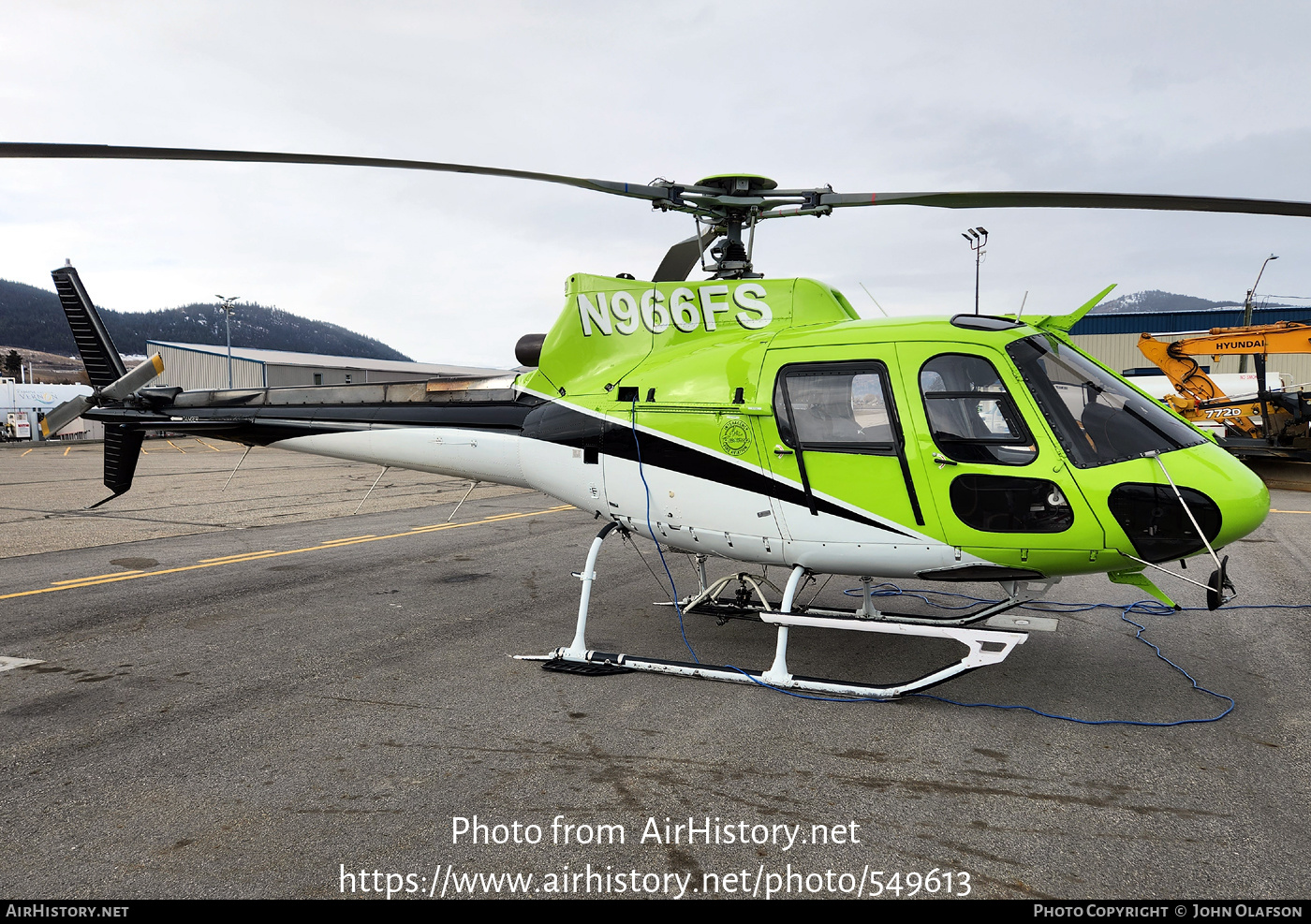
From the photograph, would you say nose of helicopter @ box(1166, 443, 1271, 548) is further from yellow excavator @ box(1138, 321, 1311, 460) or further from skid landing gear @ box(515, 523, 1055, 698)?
yellow excavator @ box(1138, 321, 1311, 460)

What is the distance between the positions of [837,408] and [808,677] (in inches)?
80.0

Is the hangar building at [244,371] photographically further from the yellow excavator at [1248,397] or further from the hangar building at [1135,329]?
the yellow excavator at [1248,397]

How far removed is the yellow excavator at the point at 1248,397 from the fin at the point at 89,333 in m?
21.5

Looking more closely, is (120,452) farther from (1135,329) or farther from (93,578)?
(1135,329)

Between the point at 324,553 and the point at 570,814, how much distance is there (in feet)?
28.2

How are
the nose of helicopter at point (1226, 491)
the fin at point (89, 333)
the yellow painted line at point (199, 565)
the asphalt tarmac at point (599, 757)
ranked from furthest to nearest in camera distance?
1. the fin at point (89, 333)
2. the yellow painted line at point (199, 565)
3. the nose of helicopter at point (1226, 491)
4. the asphalt tarmac at point (599, 757)

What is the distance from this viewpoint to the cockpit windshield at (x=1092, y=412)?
16.8ft

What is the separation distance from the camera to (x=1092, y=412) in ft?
17.3

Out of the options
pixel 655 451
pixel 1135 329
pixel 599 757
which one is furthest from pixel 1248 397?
pixel 1135 329

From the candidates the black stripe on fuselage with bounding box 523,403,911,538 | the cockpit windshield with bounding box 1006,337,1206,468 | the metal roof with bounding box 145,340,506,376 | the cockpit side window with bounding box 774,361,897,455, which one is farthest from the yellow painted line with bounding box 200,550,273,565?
the metal roof with bounding box 145,340,506,376

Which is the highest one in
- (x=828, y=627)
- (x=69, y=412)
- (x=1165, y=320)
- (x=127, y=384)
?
(x=1165, y=320)

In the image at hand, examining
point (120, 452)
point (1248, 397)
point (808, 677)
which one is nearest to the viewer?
point (808, 677)

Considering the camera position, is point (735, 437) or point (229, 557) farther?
point (229, 557)

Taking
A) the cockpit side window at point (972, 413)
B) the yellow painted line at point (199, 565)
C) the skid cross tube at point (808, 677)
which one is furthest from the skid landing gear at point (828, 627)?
the yellow painted line at point (199, 565)
